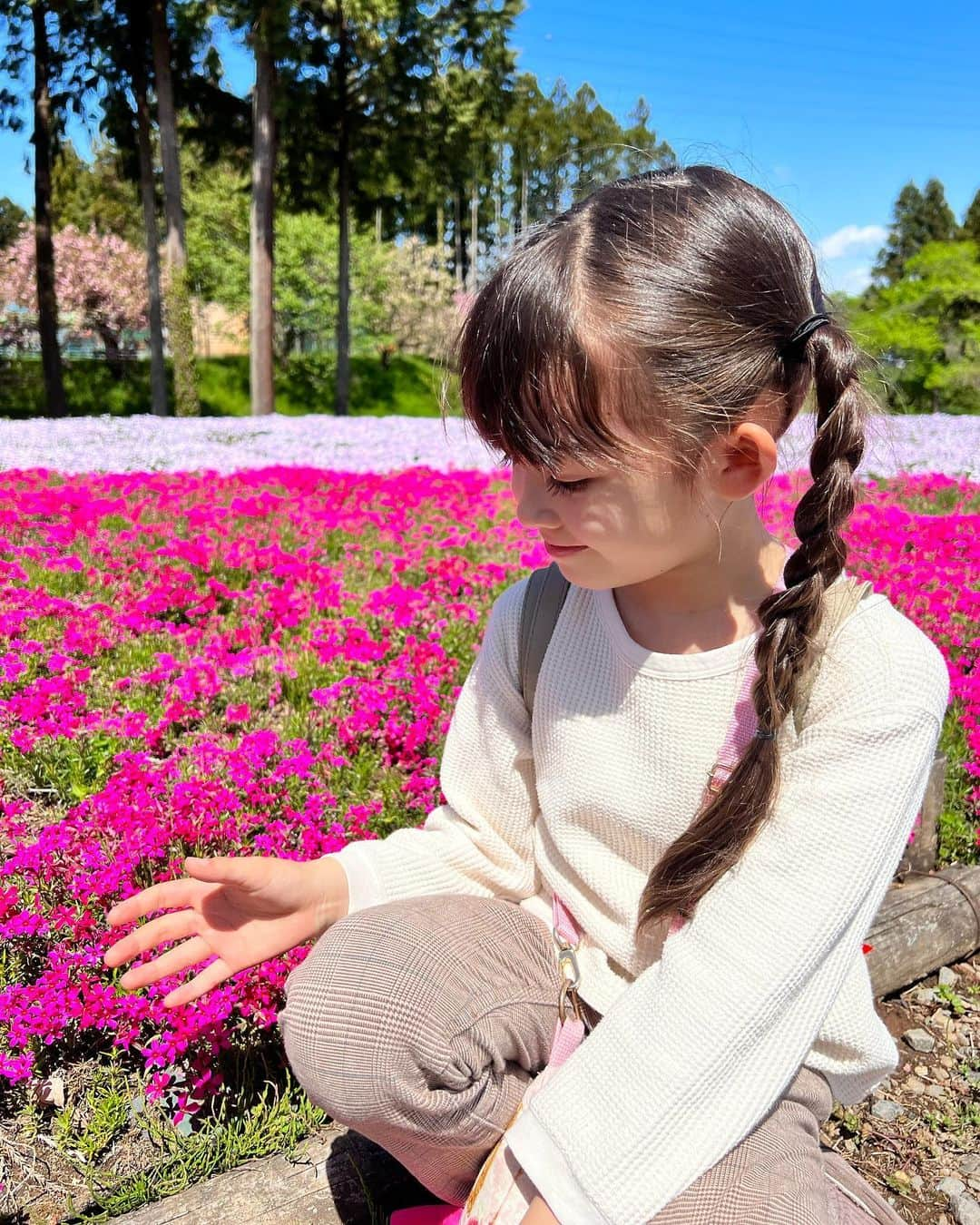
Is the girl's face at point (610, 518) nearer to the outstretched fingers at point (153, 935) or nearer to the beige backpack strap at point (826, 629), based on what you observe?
the beige backpack strap at point (826, 629)

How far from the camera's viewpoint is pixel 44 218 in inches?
811

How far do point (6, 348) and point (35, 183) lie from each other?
473 inches

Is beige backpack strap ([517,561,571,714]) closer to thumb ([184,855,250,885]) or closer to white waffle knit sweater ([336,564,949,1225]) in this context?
white waffle knit sweater ([336,564,949,1225])

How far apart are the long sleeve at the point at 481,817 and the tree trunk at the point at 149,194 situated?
2034 cm

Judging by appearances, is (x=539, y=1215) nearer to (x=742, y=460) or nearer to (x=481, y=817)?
(x=481, y=817)

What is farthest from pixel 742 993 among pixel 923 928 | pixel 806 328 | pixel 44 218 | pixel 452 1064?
pixel 44 218

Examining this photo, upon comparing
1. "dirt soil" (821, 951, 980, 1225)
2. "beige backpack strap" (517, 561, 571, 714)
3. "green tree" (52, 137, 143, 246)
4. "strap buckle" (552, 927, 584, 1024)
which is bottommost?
"dirt soil" (821, 951, 980, 1225)

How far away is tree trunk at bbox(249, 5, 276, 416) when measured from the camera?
57.4 ft

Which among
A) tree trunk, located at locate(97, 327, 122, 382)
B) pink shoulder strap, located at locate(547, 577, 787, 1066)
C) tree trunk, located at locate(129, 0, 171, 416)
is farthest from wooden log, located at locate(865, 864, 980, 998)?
tree trunk, located at locate(97, 327, 122, 382)

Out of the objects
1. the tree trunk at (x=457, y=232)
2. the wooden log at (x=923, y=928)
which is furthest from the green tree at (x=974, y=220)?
the wooden log at (x=923, y=928)

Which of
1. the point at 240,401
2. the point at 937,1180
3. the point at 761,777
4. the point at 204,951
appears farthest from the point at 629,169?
the point at 240,401

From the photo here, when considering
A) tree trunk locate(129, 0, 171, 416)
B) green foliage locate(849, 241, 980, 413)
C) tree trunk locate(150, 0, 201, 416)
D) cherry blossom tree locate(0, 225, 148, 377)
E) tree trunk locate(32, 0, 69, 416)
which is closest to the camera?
tree trunk locate(150, 0, 201, 416)

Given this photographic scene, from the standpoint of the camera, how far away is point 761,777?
1.37 m

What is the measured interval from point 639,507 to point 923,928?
1870 mm
